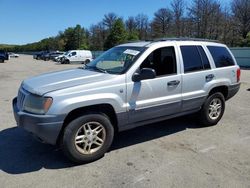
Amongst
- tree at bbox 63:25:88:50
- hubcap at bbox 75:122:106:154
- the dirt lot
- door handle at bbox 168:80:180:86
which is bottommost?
the dirt lot

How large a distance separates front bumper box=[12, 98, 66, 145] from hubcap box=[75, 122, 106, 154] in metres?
0.35

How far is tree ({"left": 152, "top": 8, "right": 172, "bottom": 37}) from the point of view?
68.5m

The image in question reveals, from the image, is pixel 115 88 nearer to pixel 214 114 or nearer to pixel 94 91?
pixel 94 91

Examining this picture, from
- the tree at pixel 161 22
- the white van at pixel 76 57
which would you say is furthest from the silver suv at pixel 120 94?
the tree at pixel 161 22

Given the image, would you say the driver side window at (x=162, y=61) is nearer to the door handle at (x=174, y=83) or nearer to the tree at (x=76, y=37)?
the door handle at (x=174, y=83)

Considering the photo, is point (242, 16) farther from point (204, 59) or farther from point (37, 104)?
point (37, 104)

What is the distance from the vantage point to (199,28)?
184 feet

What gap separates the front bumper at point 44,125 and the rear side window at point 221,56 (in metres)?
3.66

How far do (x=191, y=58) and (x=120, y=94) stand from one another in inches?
75.3

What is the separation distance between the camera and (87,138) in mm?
4469

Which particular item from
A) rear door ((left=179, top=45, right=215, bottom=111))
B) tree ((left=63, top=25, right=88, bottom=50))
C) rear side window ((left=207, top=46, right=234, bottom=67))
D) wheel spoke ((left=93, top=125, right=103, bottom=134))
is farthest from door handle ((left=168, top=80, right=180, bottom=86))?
tree ((left=63, top=25, right=88, bottom=50))

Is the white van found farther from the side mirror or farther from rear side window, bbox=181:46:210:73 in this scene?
the side mirror

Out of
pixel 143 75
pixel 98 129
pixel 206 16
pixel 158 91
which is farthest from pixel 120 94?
pixel 206 16

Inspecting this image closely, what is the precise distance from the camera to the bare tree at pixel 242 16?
57.3m
